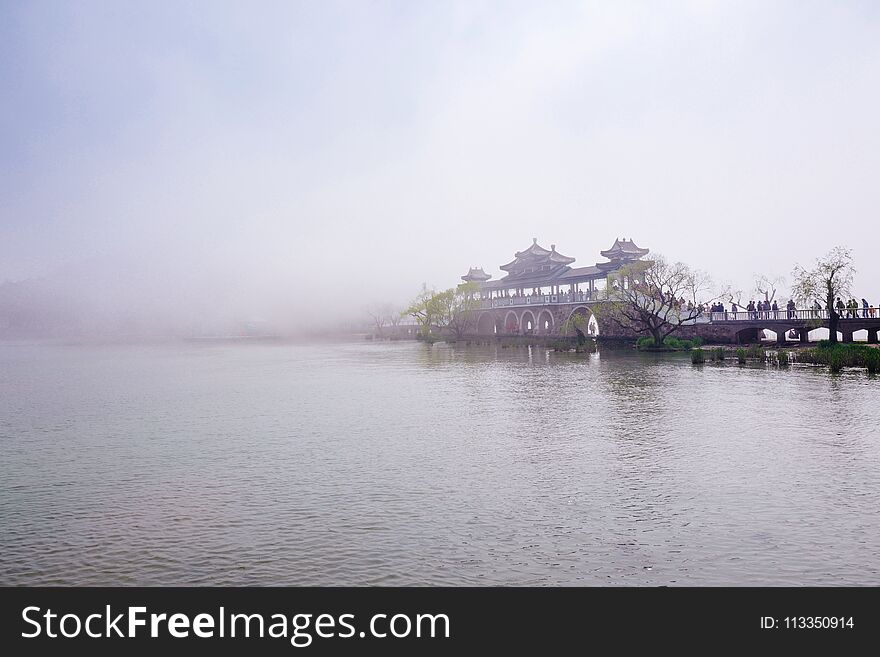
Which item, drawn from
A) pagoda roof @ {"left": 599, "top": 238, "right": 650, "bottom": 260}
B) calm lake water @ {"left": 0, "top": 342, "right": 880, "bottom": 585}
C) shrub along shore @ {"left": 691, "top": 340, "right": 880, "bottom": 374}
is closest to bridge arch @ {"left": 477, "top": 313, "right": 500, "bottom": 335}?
pagoda roof @ {"left": 599, "top": 238, "right": 650, "bottom": 260}

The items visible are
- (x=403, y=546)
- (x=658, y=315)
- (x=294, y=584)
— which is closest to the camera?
(x=294, y=584)

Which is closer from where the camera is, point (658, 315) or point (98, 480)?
point (98, 480)

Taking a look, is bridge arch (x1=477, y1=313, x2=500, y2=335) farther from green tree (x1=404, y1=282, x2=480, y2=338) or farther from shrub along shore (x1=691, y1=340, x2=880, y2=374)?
shrub along shore (x1=691, y1=340, x2=880, y2=374)

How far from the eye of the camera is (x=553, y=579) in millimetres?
8703

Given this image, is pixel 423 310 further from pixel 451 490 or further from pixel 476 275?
pixel 451 490

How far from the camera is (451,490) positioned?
13.1m

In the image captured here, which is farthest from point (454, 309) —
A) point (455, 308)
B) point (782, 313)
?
point (782, 313)

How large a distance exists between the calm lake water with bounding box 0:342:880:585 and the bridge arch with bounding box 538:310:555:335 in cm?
4916

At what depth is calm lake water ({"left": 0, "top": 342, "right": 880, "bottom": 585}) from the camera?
30.2 ft

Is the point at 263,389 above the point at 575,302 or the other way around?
the other way around

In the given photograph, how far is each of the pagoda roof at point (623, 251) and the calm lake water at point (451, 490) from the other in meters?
45.3

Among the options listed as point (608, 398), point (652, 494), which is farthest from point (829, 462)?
point (608, 398)

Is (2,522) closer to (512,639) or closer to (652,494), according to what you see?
(512,639)

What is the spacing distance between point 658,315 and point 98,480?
50205 millimetres
